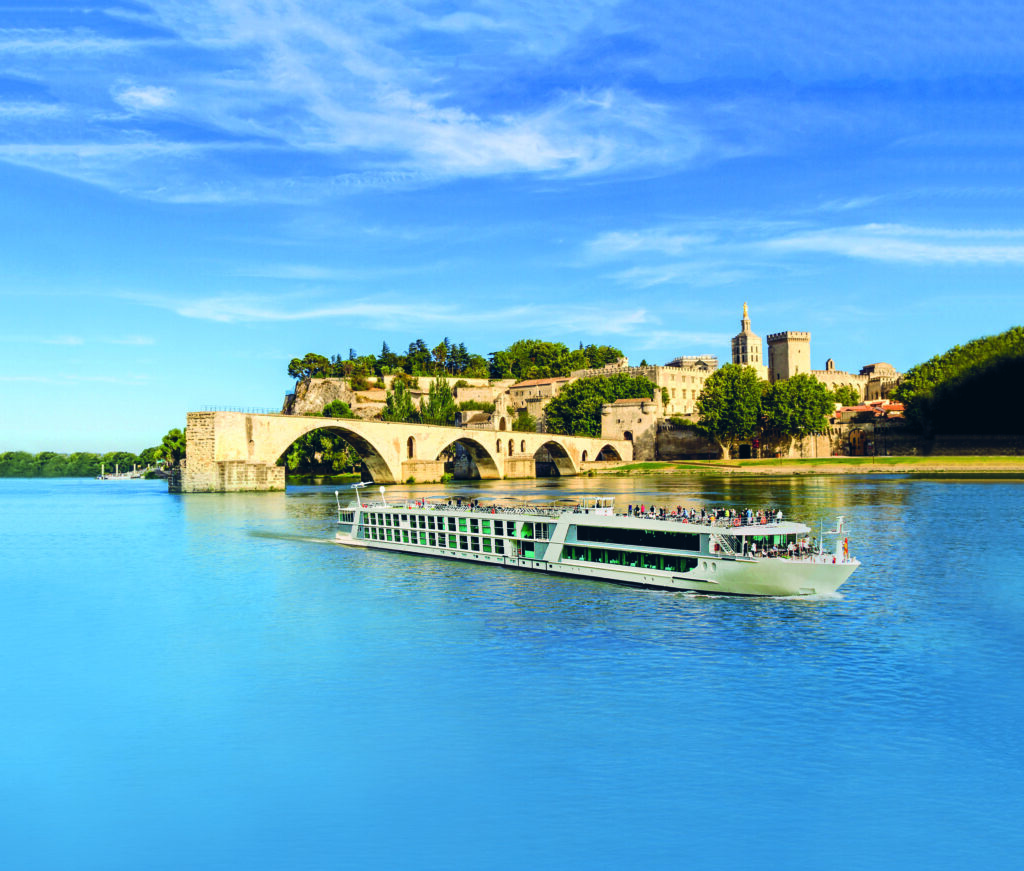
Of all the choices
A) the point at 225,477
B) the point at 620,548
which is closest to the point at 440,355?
the point at 225,477

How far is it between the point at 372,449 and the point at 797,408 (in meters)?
65.1

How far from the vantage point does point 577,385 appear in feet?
518

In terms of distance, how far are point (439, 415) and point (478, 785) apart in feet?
388

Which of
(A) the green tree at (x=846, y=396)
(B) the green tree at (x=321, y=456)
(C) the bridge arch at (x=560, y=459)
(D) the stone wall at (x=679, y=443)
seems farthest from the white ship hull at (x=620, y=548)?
(A) the green tree at (x=846, y=396)

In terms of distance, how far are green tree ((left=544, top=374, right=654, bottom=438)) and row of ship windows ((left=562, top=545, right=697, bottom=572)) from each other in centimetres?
11971

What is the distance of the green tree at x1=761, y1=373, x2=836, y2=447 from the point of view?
13088 centimetres

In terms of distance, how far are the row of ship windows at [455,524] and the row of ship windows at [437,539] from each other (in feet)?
0.94

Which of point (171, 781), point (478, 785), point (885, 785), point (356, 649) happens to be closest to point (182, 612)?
point (356, 649)

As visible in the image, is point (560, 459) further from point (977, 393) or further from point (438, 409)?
point (977, 393)

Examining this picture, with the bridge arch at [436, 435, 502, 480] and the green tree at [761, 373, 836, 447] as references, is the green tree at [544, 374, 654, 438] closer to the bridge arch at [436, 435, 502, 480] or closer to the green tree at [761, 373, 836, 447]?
the green tree at [761, 373, 836, 447]

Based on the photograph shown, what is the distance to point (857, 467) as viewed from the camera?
108 metres

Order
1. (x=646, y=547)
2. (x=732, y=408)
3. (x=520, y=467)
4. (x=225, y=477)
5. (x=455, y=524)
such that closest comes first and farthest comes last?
(x=646, y=547), (x=455, y=524), (x=225, y=477), (x=520, y=467), (x=732, y=408)

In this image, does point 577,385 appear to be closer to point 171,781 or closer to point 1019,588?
point 1019,588

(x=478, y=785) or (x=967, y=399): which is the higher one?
(x=967, y=399)
